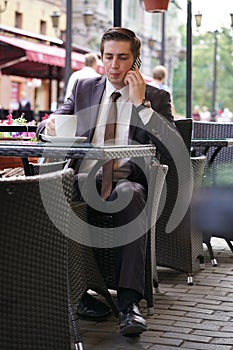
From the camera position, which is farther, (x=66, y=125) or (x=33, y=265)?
(x=66, y=125)

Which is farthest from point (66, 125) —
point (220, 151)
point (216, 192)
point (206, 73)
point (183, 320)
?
point (206, 73)

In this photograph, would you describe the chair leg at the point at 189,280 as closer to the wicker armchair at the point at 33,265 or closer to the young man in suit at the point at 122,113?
the young man in suit at the point at 122,113

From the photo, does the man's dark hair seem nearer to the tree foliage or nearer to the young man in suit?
the young man in suit

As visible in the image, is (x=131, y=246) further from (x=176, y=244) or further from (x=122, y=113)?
(x=176, y=244)

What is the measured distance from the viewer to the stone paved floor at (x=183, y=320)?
350 centimetres

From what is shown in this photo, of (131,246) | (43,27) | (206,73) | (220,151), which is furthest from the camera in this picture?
(206,73)

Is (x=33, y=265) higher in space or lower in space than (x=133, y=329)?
higher

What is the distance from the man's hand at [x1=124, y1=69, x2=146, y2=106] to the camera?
3887mm

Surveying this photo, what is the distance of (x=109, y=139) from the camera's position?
13.0 feet

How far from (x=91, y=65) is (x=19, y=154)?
6.14 metres

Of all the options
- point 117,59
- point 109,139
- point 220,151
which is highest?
point 117,59

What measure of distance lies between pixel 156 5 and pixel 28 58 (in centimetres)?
682

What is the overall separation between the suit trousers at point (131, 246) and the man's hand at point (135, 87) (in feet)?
1.33

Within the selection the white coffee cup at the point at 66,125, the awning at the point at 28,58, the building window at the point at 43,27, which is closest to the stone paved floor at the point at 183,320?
the white coffee cup at the point at 66,125
